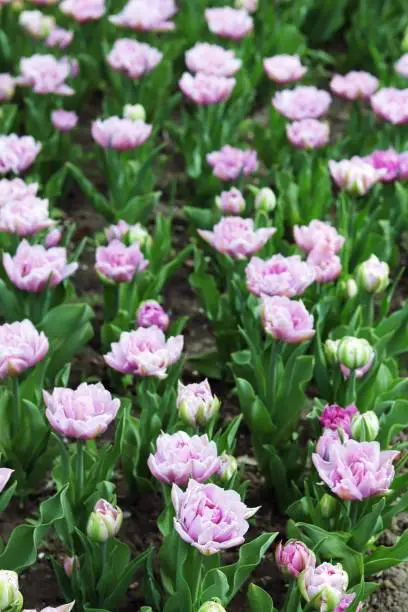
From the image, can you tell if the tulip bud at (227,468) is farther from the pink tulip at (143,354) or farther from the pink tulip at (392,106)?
the pink tulip at (392,106)

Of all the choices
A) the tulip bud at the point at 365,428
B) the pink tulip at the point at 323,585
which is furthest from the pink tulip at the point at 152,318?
the pink tulip at the point at 323,585

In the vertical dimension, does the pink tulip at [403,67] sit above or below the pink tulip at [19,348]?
below

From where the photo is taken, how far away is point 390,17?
15.8ft

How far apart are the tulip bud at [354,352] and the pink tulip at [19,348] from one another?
0.62m

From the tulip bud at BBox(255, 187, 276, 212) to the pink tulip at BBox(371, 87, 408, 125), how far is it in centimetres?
59

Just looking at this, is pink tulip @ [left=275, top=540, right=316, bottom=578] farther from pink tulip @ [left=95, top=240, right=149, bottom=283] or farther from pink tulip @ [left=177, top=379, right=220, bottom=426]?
pink tulip @ [left=95, top=240, right=149, bottom=283]

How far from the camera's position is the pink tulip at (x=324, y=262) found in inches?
101

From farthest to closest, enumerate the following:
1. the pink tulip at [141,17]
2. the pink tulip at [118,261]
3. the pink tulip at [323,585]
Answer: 1. the pink tulip at [141,17]
2. the pink tulip at [118,261]
3. the pink tulip at [323,585]

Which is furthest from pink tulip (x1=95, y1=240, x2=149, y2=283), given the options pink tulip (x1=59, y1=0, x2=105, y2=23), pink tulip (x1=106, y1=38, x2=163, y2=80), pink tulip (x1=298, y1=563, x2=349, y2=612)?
pink tulip (x1=59, y1=0, x2=105, y2=23)

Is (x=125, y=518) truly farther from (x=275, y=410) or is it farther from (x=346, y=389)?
(x=346, y=389)

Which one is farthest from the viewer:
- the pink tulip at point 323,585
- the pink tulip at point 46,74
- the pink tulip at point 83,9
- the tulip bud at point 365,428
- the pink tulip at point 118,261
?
the pink tulip at point 83,9

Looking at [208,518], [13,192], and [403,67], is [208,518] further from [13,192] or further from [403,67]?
[403,67]

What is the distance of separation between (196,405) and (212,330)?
101 cm

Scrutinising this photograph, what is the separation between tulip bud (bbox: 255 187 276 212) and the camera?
2.96 meters
